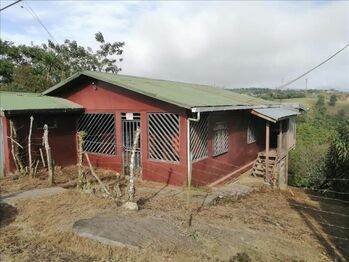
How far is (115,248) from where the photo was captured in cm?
620

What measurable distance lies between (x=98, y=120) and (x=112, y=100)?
50.0 inches

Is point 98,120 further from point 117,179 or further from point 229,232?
point 229,232

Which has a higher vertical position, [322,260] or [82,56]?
[82,56]

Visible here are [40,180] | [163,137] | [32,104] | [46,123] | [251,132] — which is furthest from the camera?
[251,132]

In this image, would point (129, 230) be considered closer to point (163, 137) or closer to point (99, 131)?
point (163, 137)

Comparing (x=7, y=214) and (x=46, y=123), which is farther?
(x=46, y=123)

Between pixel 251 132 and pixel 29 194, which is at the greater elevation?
pixel 251 132

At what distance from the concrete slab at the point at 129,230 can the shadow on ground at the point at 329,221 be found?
10.4ft

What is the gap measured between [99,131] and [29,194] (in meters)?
4.41

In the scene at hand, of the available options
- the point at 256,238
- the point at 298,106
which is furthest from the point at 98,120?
the point at 298,106

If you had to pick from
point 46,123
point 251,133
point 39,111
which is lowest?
point 251,133

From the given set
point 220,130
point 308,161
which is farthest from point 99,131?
point 308,161

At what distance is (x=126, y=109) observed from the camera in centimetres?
1226

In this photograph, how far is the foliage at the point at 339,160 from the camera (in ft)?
43.7
